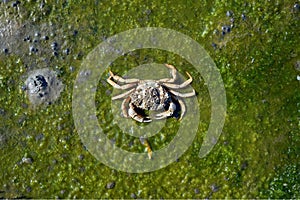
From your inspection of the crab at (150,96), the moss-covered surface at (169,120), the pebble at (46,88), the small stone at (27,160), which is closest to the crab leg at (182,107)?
the crab at (150,96)

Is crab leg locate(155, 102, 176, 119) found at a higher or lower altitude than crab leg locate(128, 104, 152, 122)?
higher

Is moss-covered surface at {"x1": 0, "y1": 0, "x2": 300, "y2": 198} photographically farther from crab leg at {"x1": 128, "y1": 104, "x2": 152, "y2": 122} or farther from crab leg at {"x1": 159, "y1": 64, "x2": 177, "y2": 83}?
crab leg at {"x1": 128, "y1": 104, "x2": 152, "y2": 122}

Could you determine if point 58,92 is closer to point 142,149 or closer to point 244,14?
point 142,149

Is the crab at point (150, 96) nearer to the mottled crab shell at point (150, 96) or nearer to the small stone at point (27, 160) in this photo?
the mottled crab shell at point (150, 96)

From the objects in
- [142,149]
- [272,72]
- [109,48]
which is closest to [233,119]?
[272,72]

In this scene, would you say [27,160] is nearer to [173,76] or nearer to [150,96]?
[150,96]

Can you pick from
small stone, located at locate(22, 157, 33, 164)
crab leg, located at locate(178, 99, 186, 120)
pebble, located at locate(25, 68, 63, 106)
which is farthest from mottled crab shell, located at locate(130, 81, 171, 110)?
small stone, located at locate(22, 157, 33, 164)

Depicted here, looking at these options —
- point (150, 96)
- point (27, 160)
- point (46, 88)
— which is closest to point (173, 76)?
point (150, 96)
